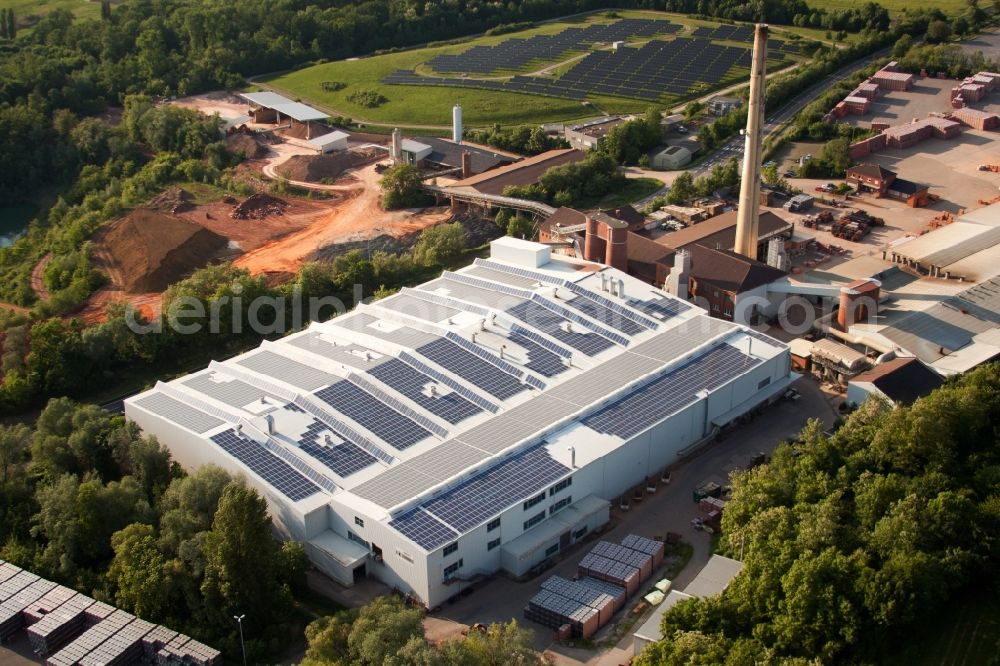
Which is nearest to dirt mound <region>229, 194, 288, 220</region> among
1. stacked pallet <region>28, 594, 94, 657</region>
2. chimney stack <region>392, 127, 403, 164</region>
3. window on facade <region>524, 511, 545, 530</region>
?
chimney stack <region>392, 127, 403, 164</region>

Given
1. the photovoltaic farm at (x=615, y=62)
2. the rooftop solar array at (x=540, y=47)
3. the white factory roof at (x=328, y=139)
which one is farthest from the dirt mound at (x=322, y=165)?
the rooftop solar array at (x=540, y=47)

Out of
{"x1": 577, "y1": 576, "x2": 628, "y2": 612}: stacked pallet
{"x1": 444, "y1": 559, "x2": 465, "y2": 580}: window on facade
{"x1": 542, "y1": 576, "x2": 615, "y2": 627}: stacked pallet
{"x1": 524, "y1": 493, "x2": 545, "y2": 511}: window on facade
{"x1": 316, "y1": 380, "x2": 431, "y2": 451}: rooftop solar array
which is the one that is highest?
{"x1": 316, "y1": 380, "x2": 431, "y2": 451}: rooftop solar array

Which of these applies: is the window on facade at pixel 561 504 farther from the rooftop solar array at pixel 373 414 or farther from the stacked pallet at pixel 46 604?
the stacked pallet at pixel 46 604

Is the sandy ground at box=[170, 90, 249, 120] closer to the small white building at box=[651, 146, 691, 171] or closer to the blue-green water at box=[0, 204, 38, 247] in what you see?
the blue-green water at box=[0, 204, 38, 247]

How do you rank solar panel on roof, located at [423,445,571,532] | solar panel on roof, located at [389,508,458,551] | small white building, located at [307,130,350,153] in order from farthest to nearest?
small white building, located at [307,130,350,153], solar panel on roof, located at [423,445,571,532], solar panel on roof, located at [389,508,458,551]

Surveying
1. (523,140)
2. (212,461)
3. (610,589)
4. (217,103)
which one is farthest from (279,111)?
(610,589)

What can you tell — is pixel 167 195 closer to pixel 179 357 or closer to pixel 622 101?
pixel 179 357

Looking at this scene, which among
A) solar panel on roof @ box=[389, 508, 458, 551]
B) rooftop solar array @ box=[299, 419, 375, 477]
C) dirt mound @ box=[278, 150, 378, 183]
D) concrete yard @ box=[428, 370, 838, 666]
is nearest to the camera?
concrete yard @ box=[428, 370, 838, 666]
